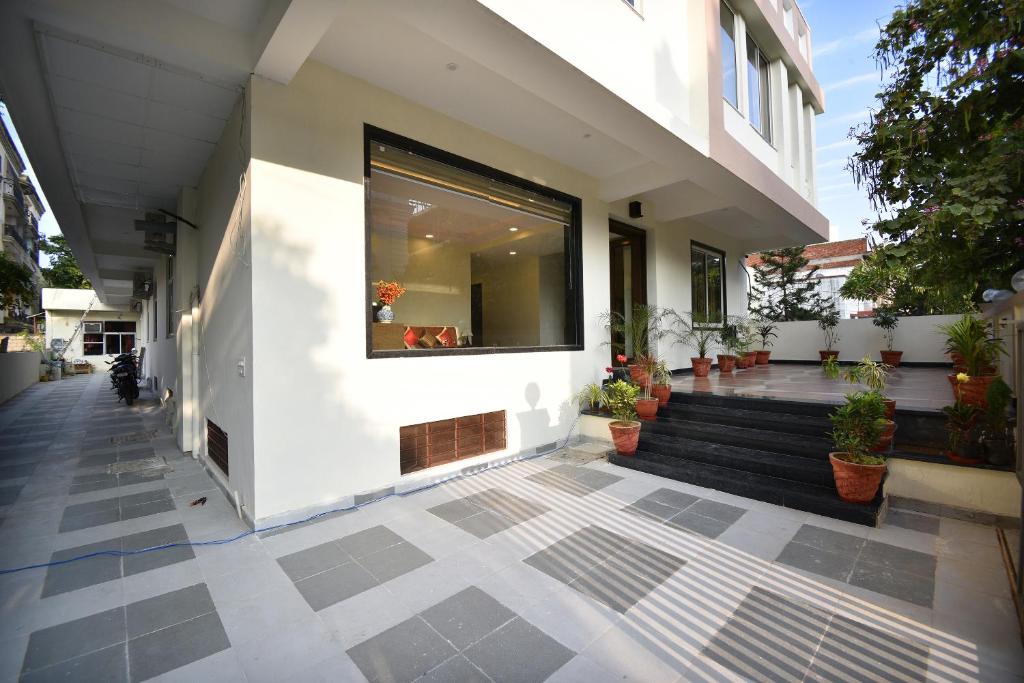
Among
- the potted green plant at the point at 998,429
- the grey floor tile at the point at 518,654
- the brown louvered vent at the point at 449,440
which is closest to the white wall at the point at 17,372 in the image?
the brown louvered vent at the point at 449,440

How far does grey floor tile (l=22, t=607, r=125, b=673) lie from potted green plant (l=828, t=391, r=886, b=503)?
14.1 feet

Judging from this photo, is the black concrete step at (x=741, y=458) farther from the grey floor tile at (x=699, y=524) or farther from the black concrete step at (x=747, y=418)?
the grey floor tile at (x=699, y=524)

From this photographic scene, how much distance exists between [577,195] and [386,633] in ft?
16.3

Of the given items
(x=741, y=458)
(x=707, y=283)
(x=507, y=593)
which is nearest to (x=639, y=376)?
(x=741, y=458)

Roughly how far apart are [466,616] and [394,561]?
0.72 m

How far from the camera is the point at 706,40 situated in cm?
456

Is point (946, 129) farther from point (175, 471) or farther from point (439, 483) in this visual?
point (175, 471)

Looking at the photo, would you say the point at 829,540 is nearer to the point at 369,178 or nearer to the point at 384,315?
the point at 384,315

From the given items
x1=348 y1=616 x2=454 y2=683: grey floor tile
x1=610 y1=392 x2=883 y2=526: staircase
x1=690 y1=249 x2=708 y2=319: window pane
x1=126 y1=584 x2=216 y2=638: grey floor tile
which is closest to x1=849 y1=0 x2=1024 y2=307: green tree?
x1=610 y1=392 x2=883 y2=526: staircase

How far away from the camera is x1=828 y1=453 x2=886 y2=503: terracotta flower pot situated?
3.07 metres

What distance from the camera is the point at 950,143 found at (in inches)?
139

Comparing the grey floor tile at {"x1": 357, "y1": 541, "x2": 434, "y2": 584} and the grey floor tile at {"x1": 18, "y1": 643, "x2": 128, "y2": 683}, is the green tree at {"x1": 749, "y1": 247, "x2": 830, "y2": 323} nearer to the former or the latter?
the grey floor tile at {"x1": 357, "y1": 541, "x2": 434, "y2": 584}

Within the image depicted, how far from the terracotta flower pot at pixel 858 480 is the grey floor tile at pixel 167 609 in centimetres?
398

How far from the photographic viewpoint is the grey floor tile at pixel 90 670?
1695 mm
